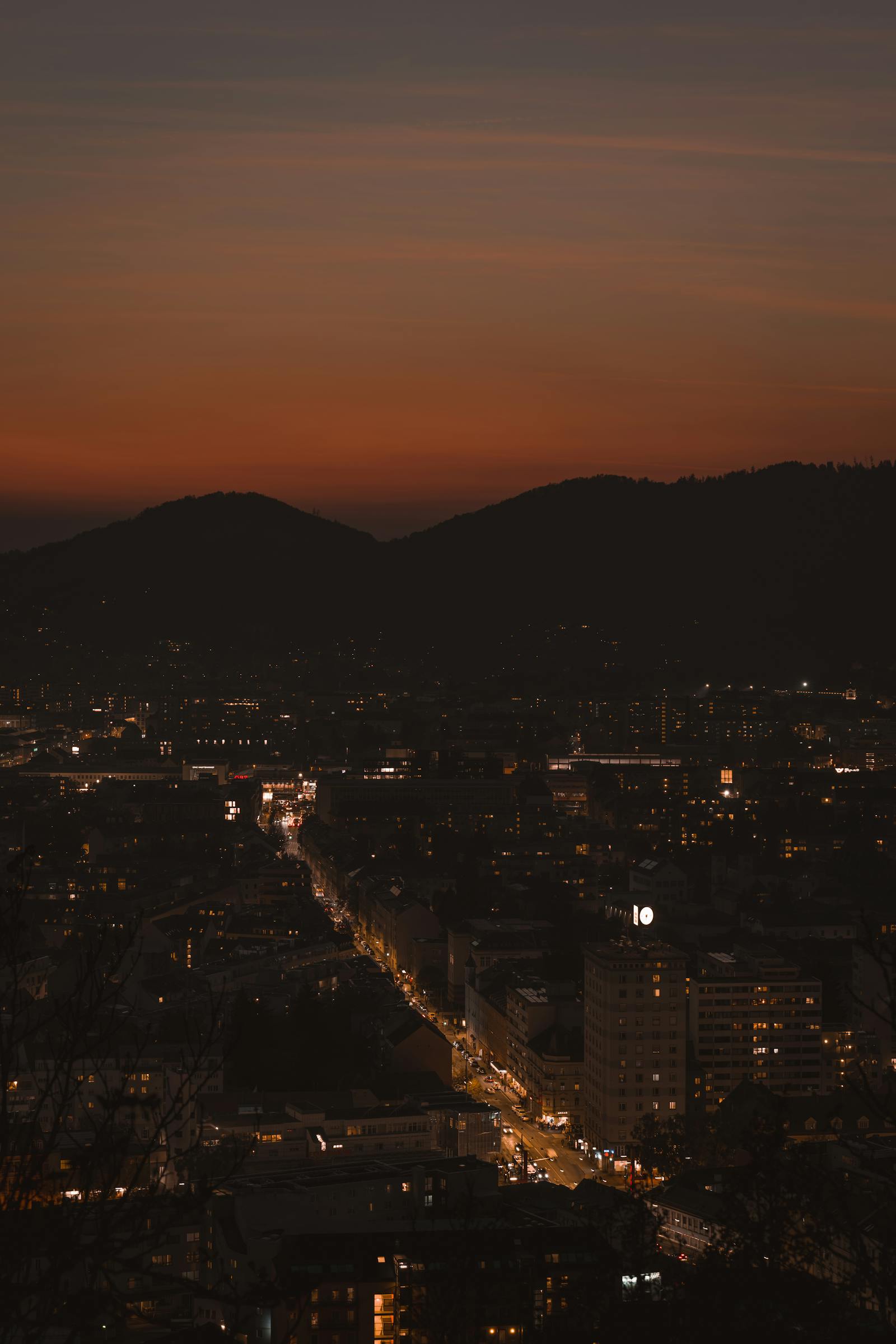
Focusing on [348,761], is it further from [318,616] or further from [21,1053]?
[318,616]

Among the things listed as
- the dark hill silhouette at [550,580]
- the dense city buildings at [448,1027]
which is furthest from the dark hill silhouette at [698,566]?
the dense city buildings at [448,1027]

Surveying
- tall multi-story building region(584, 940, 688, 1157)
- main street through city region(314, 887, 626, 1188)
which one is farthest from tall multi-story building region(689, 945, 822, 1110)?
main street through city region(314, 887, 626, 1188)

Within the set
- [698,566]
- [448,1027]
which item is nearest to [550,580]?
[698,566]

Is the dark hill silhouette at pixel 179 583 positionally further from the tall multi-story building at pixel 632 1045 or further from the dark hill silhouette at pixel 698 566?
the tall multi-story building at pixel 632 1045

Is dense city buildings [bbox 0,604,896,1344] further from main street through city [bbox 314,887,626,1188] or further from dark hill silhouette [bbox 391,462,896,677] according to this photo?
dark hill silhouette [bbox 391,462,896,677]

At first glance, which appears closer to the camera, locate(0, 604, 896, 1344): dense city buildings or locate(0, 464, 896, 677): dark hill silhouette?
locate(0, 604, 896, 1344): dense city buildings

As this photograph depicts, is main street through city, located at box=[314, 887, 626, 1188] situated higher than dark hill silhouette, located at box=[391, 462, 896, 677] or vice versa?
dark hill silhouette, located at box=[391, 462, 896, 677]
